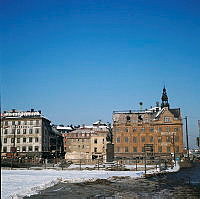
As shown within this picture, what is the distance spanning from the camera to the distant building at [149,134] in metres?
78.8

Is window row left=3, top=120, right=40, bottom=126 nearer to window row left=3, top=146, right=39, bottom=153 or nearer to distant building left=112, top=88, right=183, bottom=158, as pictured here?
window row left=3, top=146, right=39, bottom=153

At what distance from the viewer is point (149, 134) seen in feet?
265

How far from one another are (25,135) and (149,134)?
126ft

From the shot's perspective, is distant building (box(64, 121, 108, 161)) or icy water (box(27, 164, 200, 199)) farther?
distant building (box(64, 121, 108, 161))

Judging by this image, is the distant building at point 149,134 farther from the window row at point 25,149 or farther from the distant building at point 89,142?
the window row at point 25,149

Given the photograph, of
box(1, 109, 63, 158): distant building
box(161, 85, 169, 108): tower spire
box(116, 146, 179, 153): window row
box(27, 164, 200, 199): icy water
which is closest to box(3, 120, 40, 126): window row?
box(1, 109, 63, 158): distant building

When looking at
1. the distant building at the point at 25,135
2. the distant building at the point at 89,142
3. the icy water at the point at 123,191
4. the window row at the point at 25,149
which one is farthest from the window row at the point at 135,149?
the icy water at the point at 123,191

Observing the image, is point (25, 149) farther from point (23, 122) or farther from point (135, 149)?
point (135, 149)

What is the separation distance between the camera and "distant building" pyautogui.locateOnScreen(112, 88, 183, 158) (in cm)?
7881

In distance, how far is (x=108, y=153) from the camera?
51.5 meters

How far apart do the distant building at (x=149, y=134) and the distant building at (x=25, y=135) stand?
22.7m

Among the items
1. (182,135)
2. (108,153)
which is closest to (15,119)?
(108,153)

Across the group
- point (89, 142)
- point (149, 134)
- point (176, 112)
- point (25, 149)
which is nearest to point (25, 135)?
point (25, 149)

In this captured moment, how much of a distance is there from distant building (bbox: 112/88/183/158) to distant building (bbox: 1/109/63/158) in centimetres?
2267
